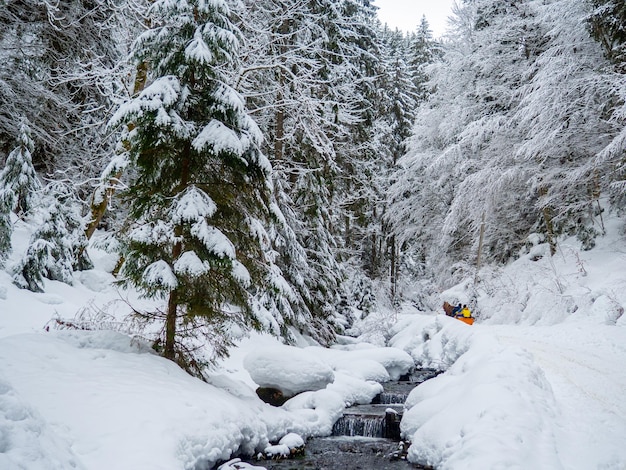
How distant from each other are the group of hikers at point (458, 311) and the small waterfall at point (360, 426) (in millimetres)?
9289

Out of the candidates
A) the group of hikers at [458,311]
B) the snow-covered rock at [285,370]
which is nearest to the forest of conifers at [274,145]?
the snow-covered rock at [285,370]

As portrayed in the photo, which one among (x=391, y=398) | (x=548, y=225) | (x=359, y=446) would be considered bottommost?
(x=359, y=446)

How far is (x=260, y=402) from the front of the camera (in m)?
→ 8.32

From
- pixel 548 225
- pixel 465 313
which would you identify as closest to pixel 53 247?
pixel 465 313

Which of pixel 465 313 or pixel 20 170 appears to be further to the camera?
pixel 465 313

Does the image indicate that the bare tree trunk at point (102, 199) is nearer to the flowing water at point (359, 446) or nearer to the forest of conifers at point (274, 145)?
the forest of conifers at point (274, 145)

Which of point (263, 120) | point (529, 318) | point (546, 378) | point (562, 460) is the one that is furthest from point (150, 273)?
point (529, 318)

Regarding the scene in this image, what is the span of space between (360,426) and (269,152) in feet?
32.6

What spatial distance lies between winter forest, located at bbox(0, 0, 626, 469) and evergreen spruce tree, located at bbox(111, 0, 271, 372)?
36 mm

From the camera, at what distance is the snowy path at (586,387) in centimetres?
512

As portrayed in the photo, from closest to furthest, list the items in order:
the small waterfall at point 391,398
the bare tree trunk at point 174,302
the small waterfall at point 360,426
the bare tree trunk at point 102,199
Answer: the bare tree trunk at point 174,302, the small waterfall at point 360,426, the small waterfall at point 391,398, the bare tree trunk at point 102,199

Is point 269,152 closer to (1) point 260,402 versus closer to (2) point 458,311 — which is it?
(2) point 458,311

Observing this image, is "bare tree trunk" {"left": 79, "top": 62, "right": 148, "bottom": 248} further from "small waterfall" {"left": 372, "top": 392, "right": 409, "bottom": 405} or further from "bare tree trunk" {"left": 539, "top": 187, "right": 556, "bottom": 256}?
"bare tree trunk" {"left": 539, "top": 187, "right": 556, "bottom": 256}

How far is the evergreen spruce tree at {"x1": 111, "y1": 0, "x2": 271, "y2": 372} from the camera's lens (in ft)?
22.8
